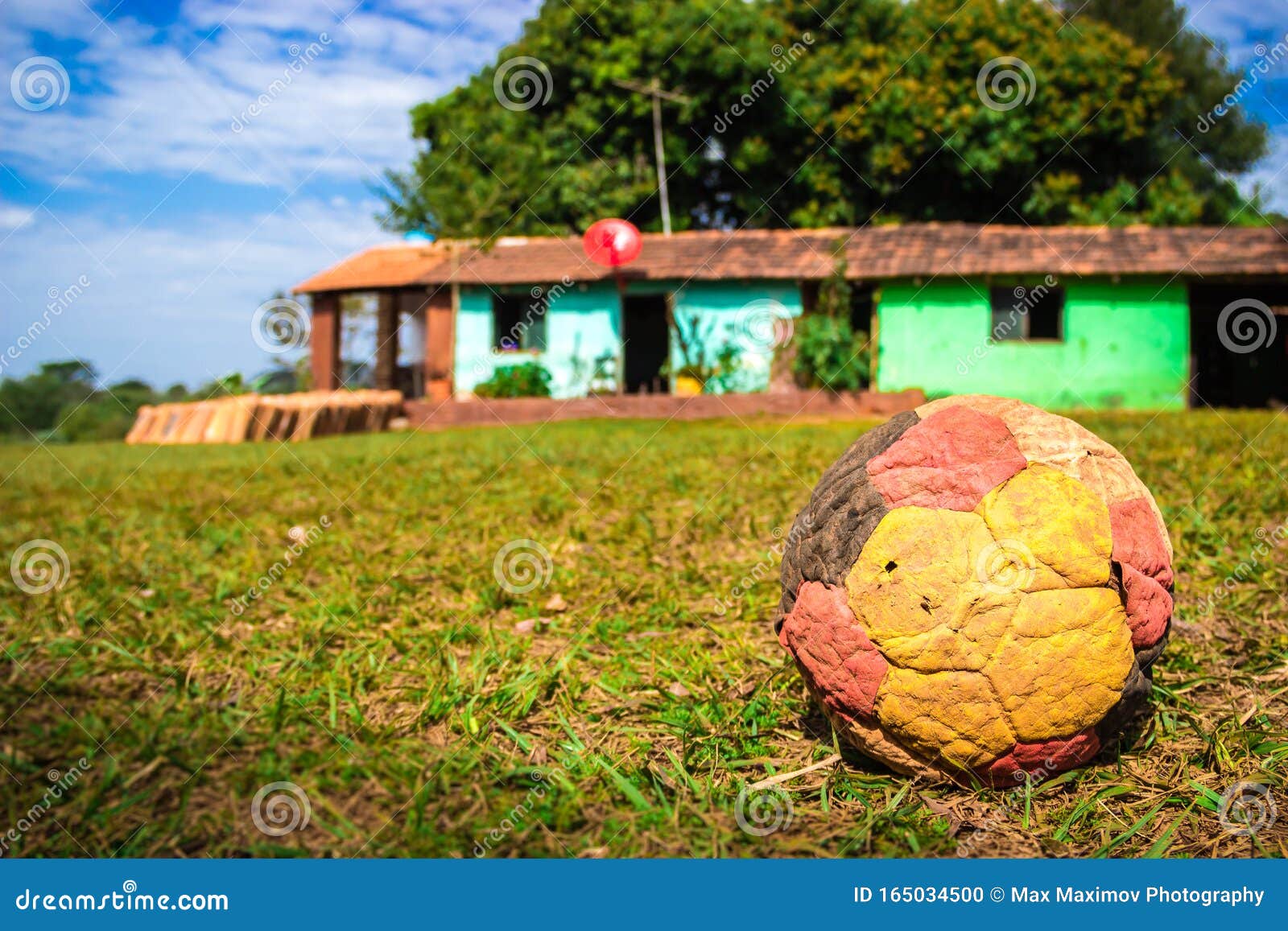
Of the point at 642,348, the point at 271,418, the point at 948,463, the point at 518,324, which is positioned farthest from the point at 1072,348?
the point at 948,463

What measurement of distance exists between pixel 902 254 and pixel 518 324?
7.42 metres

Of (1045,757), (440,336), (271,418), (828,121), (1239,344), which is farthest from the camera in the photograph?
(828,121)

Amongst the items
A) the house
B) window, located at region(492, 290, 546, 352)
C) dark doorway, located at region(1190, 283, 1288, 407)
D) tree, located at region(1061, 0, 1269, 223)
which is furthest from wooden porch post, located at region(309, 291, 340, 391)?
tree, located at region(1061, 0, 1269, 223)

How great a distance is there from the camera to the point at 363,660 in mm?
3682

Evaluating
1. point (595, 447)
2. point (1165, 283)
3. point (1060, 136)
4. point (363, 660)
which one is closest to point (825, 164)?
point (1060, 136)

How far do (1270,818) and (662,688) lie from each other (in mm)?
1872

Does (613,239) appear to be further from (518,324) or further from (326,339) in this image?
(326,339)

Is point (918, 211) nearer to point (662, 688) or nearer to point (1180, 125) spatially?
→ point (1180, 125)

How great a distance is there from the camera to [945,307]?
51.5 feet

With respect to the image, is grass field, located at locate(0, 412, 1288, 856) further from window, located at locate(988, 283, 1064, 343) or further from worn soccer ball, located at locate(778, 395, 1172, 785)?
window, located at locate(988, 283, 1064, 343)

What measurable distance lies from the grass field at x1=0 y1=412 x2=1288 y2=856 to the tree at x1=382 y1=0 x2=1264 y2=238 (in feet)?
51.5

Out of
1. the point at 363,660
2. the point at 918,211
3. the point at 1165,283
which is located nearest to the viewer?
the point at 363,660

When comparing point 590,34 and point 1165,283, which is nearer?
point 1165,283

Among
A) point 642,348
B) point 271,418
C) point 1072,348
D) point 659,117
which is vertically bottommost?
point 271,418
